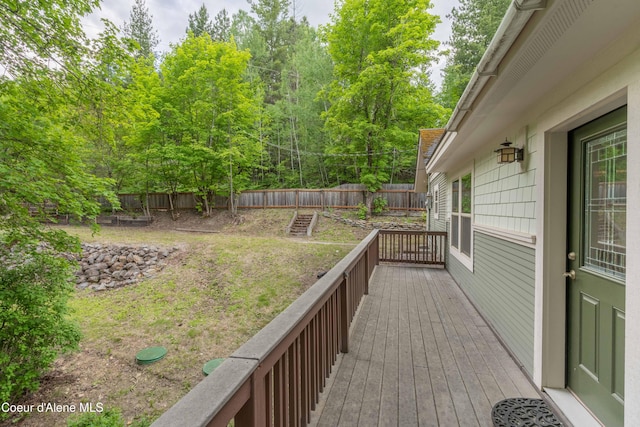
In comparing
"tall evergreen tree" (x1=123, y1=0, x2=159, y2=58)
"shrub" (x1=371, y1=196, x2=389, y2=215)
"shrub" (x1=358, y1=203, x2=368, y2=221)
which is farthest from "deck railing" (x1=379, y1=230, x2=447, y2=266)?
"tall evergreen tree" (x1=123, y1=0, x2=159, y2=58)

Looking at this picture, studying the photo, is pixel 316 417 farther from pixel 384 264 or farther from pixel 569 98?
pixel 384 264

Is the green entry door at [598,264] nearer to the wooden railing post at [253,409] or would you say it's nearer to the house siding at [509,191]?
the house siding at [509,191]

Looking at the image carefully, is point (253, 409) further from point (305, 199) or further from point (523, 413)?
point (305, 199)

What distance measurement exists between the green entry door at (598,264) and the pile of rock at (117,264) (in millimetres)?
9874

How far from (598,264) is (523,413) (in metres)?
1.12

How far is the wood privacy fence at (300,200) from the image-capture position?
1497cm

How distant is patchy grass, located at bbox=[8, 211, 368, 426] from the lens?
14.2 ft

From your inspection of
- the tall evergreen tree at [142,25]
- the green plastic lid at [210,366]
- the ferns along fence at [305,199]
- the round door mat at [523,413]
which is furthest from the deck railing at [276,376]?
the tall evergreen tree at [142,25]

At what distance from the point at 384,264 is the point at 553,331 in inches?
211

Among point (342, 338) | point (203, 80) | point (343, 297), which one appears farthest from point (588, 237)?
point (203, 80)

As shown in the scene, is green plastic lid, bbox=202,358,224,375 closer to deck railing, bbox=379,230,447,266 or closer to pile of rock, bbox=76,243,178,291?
deck railing, bbox=379,230,447,266

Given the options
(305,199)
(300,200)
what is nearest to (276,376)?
(305,199)

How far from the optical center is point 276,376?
1.41 meters

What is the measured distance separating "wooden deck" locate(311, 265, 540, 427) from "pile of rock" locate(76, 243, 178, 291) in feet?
26.1
